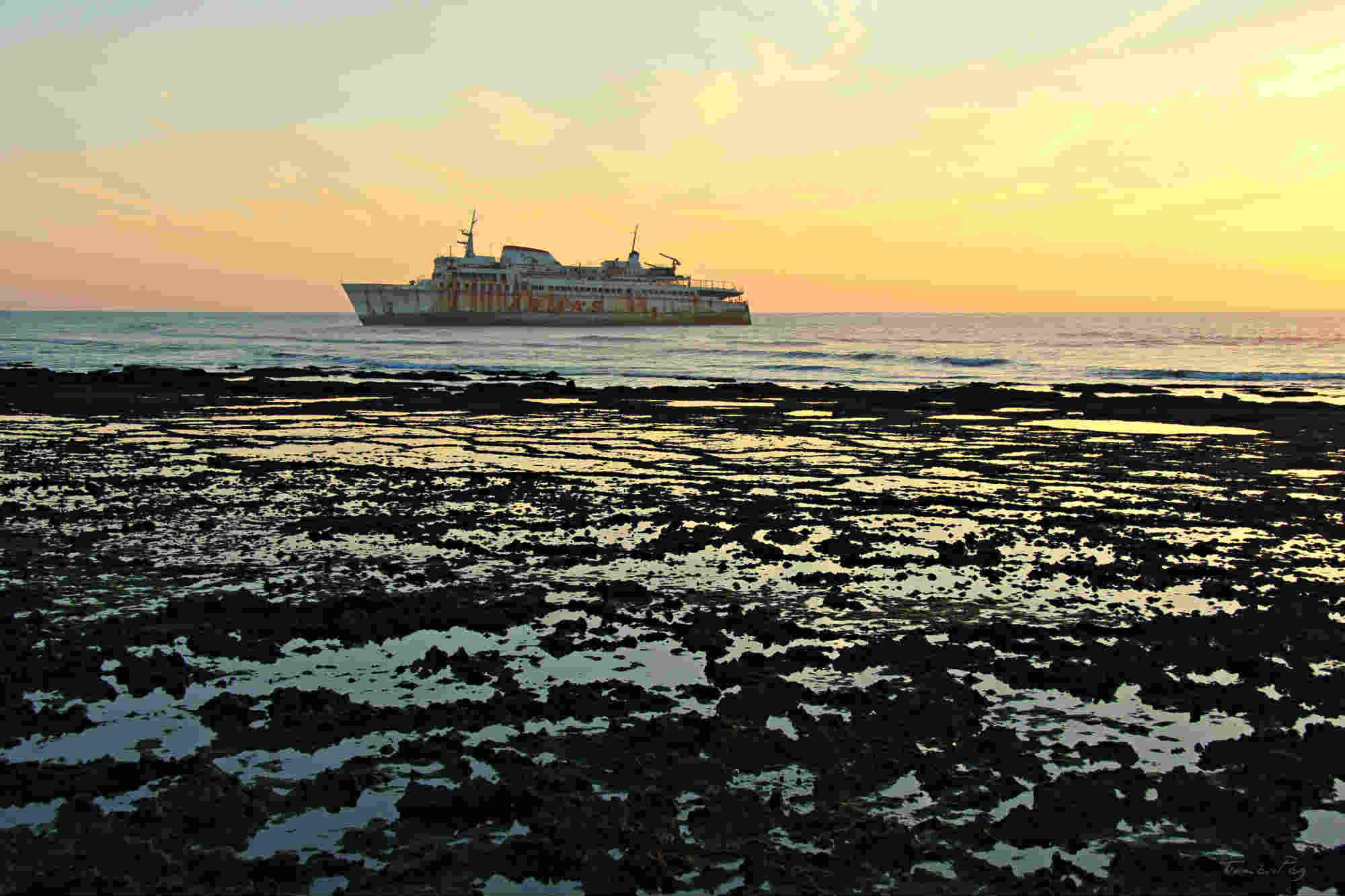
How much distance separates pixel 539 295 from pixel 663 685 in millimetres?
142240

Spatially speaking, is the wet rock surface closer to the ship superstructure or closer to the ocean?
the ocean

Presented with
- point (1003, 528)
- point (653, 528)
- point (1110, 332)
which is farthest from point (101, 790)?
point (1110, 332)

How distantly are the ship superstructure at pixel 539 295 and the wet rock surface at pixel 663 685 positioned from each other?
419ft

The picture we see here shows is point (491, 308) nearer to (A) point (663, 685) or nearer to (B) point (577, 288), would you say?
(B) point (577, 288)

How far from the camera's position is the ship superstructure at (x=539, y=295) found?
14188 cm

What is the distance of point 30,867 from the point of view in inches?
187

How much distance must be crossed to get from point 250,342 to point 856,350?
163 feet

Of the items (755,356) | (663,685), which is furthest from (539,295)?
(663,685)

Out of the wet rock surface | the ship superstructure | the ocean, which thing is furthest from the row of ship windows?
the wet rock surface

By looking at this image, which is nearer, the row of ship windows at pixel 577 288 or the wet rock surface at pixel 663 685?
the wet rock surface at pixel 663 685

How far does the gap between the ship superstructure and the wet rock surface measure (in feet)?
419

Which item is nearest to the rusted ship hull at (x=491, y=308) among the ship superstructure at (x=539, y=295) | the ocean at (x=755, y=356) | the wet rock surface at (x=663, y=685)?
the ship superstructure at (x=539, y=295)

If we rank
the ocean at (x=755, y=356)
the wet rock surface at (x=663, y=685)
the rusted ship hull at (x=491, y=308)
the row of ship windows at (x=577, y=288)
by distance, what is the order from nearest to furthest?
1. the wet rock surface at (x=663, y=685)
2. the ocean at (x=755, y=356)
3. the rusted ship hull at (x=491, y=308)
4. the row of ship windows at (x=577, y=288)

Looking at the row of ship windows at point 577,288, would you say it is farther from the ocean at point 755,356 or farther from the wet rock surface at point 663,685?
the wet rock surface at point 663,685
